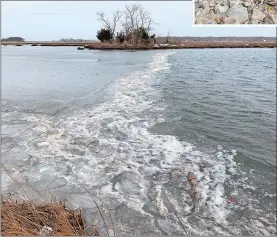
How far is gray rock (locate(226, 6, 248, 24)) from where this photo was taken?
1987 millimetres

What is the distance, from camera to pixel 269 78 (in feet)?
55.5

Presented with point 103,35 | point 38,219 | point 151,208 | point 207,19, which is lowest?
point 151,208

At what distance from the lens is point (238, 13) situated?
200 centimetres

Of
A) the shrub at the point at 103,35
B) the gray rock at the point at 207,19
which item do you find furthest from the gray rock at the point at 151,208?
the shrub at the point at 103,35

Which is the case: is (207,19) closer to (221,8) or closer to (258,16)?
(221,8)

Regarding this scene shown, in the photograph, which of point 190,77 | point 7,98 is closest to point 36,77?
point 7,98

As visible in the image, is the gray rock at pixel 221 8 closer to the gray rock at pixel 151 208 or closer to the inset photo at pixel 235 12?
the inset photo at pixel 235 12

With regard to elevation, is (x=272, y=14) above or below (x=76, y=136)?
above

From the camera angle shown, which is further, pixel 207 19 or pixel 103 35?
pixel 103 35

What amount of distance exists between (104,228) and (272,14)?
2.89 m

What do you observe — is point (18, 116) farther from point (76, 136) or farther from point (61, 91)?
point (61, 91)

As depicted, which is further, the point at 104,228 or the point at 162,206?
the point at 162,206

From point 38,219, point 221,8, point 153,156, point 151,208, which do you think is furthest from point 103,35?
point 221,8

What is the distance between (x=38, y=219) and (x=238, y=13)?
9.28 feet
